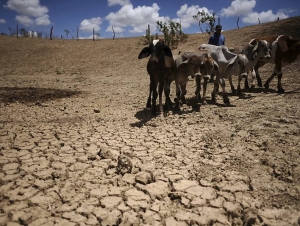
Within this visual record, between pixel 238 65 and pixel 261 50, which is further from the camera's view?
pixel 261 50

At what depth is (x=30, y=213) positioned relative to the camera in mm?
2240

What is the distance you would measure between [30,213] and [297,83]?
8124 millimetres

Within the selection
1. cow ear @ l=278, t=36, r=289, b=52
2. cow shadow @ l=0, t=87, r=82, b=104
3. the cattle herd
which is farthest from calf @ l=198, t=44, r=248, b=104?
cow shadow @ l=0, t=87, r=82, b=104

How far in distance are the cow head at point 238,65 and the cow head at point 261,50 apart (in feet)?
3.32

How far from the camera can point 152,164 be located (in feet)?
10.2

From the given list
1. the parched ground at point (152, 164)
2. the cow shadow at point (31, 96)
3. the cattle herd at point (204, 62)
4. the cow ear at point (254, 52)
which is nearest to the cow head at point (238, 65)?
the cattle herd at point (204, 62)

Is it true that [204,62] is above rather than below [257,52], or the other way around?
below

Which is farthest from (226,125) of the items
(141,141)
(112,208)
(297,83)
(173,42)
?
(173,42)

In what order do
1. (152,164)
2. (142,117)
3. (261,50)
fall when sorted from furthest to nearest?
1. (261,50)
2. (142,117)
3. (152,164)

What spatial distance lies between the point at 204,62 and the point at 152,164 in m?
2.82

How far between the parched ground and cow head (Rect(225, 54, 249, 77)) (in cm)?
78

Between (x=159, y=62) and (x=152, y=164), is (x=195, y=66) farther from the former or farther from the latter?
(x=152, y=164)

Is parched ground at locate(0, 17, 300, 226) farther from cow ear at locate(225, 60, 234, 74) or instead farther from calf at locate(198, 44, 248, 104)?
cow ear at locate(225, 60, 234, 74)

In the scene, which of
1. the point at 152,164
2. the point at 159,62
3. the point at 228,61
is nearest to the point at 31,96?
the point at 159,62
